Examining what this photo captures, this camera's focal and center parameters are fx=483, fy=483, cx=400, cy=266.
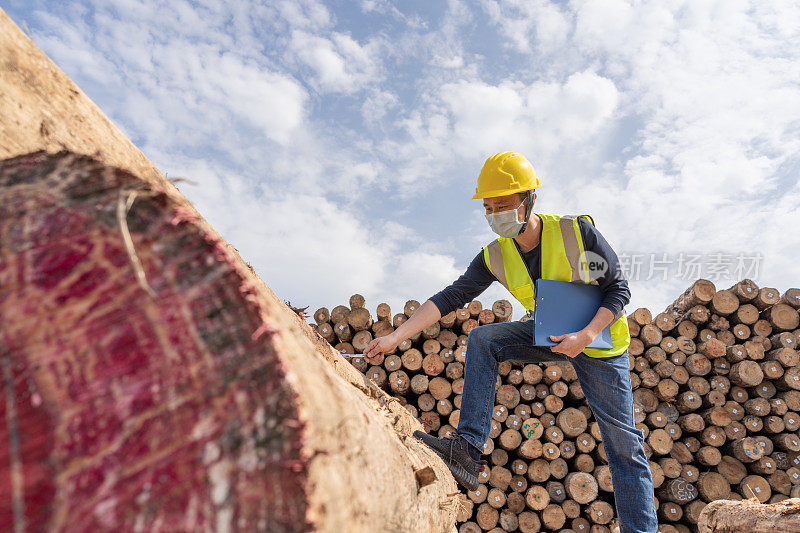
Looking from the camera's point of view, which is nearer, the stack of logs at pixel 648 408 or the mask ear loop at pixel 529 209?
the mask ear loop at pixel 529 209

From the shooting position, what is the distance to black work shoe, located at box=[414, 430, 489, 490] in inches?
92.0

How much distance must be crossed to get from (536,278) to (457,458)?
1115mm

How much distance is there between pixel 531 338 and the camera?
2766 mm

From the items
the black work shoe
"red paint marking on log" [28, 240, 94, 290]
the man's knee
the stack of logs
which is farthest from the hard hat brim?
the stack of logs

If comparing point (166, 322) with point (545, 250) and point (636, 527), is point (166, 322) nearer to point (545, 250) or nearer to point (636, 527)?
point (545, 250)

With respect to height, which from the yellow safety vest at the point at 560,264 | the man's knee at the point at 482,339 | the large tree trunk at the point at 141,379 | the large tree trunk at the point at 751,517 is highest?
the yellow safety vest at the point at 560,264

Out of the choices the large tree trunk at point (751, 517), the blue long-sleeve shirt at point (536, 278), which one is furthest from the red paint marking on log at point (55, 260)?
the large tree trunk at point (751, 517)

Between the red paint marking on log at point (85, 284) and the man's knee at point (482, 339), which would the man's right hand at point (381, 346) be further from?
the red paint marking on log at point (85, 284)

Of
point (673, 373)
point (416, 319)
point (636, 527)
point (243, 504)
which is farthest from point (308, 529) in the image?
point (673, 373)

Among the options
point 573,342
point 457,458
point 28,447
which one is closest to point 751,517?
point 573,342

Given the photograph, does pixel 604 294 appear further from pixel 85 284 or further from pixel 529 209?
pixel 85 284

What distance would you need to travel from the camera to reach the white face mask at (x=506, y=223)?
2682mm

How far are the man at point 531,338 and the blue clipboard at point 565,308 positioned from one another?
56 millimetres

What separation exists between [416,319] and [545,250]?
84 centimetres
